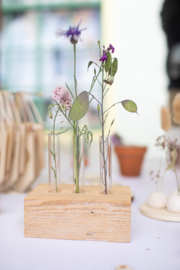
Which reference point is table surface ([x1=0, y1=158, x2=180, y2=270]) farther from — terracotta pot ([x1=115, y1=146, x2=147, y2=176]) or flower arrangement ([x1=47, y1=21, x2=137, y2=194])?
terracotta pot ([x1=115, y1=146, x2=147, y2=176])

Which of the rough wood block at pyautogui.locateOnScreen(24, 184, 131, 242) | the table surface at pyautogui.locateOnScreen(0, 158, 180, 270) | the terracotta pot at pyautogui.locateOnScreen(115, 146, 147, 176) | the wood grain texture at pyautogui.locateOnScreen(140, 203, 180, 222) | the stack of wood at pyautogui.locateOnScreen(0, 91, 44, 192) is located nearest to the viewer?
the table surface at pyautogui.locateOnScreen(0, 158, 180, 270)

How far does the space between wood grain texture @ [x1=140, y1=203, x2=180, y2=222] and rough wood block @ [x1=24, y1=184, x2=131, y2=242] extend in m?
0.14

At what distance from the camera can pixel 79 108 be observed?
1.87 ft

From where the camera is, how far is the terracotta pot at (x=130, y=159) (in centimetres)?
123

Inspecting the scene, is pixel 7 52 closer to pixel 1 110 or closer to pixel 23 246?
pixel 1 110

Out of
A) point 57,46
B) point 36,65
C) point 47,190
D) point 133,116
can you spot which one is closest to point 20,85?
point 36,65

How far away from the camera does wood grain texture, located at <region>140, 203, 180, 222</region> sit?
698 mm

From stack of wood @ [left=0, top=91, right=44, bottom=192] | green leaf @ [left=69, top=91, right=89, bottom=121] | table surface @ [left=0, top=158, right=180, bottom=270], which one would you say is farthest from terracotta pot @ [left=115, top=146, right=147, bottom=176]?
green leaf @ [left=69, top=91, right=89, bottom=121]

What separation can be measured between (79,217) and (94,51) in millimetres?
2137

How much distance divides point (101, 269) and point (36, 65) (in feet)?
7.57

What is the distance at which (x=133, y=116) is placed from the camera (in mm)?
2312

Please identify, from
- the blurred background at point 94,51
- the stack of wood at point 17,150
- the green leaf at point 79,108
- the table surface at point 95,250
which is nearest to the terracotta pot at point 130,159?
the stack of wood at point 17,150

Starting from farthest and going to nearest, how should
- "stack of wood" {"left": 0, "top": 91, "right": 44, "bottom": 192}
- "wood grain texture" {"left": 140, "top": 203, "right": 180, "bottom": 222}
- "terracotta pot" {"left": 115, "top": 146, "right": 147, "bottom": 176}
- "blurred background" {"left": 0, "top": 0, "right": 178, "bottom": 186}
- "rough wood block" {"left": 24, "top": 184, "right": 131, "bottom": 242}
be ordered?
"blurred background" {"left": 0, "top": 0, "right": 178, "bottom": 186} → "terracotta pot" {"left": 115, "top": 146, "right": 147, "bottom": 176} → "stack of wood" {"left": 0, "top": 91, "right": 44, "bottom": 192} → "wood grain texture" {"left": 140, "top": 203, "right": 180, "bottom": 222} → "rough wood block" {"left": 24, "top": 184, "right": 131, "bottom": 242}

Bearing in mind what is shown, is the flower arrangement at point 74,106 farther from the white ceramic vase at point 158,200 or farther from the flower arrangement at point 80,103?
the white ceramic vase at point 158,200
